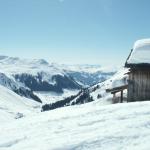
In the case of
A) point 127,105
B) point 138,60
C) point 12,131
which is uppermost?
point 138,60

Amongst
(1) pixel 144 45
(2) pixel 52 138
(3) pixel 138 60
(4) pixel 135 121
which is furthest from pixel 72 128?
(1) pixel 144 45

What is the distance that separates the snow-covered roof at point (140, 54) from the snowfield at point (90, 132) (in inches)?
287

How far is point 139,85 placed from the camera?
26.8 m

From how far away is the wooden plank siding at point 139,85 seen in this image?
26453mm

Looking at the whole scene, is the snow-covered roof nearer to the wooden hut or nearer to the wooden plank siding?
the wooden hut

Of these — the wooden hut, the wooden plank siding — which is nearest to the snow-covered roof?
the wooden hut

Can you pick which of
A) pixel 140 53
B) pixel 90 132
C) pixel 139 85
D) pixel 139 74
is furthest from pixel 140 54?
pixel 90 132

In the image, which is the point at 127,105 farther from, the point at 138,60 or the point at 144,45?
the point at 144,45

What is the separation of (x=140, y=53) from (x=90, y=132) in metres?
13.5

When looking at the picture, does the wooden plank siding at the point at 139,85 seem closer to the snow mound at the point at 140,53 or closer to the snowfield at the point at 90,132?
the snow mound at the point at 140,53

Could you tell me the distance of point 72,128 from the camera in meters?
16.3

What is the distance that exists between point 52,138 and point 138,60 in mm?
12982

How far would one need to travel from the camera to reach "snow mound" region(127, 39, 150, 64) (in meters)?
26.2

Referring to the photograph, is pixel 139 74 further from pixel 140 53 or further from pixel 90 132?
pixel 90 132
